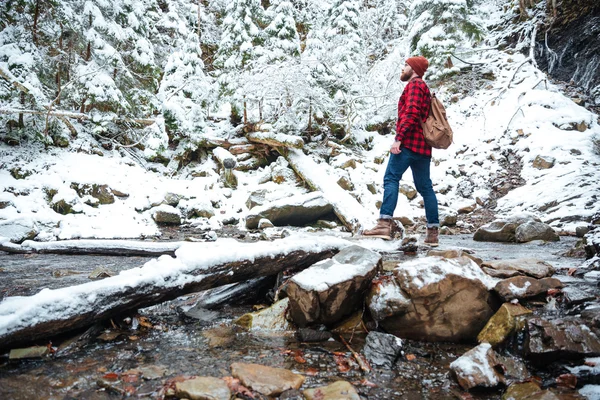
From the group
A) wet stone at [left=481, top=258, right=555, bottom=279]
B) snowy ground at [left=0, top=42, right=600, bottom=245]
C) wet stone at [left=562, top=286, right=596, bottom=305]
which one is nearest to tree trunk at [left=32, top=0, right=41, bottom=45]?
snowy ground at [left=0, top=42, right=600, bottom=245]

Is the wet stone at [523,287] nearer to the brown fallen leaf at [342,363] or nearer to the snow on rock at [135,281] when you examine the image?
the brown fallen leaf at [342,363]

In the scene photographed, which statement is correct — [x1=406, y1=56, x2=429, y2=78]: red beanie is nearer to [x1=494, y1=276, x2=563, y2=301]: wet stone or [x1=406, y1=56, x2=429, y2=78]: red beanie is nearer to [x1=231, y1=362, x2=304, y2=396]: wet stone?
[x1=494, y1=276, x2=563, y2=301]: wet stone

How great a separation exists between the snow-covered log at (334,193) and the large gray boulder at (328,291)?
13.3 feet

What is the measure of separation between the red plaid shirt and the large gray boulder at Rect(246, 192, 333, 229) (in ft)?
15.7

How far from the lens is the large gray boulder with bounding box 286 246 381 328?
233 cm

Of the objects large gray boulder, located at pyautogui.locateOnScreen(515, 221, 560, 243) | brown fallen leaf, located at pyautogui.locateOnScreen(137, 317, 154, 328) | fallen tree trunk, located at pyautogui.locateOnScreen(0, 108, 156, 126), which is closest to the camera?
brown fallen leaf, located at pyautogui.locateOnScreen(137, 317, 154, 328)

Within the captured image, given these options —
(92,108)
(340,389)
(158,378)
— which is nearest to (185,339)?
(158,378)

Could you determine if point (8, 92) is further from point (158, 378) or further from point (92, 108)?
point (158, 378)

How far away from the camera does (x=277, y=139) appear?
38.0ft

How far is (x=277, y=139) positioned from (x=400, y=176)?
7.99 m

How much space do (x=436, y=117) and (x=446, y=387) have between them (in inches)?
128

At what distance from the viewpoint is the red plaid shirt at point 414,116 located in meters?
3.88

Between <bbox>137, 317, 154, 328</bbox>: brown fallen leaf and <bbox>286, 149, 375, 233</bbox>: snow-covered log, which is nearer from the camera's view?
<bbox>137, 317, 154, 328</bbox>: brown fallen leaf

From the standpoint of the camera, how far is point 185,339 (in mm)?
2256
